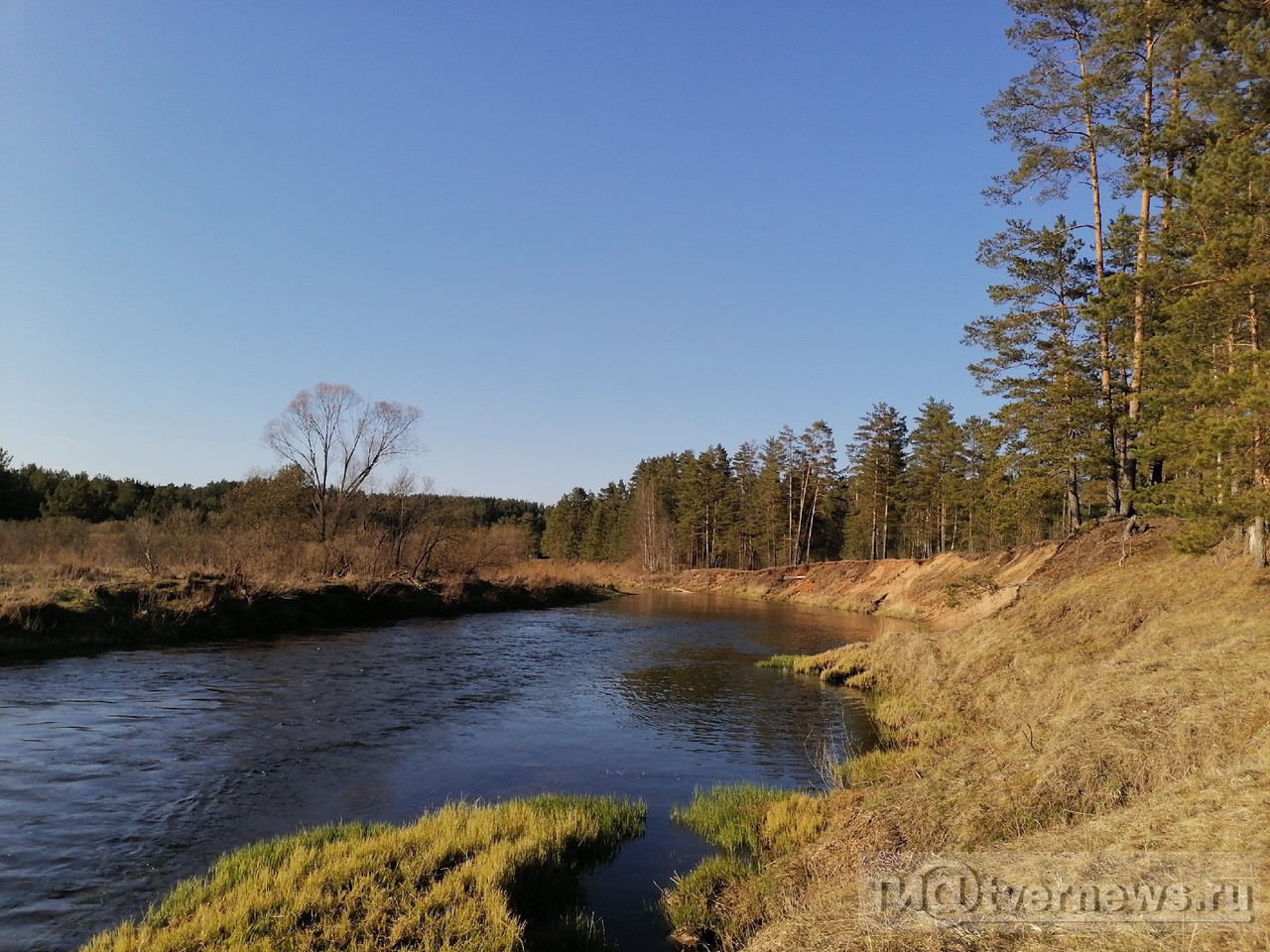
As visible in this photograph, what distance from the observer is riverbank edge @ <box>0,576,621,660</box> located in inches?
821

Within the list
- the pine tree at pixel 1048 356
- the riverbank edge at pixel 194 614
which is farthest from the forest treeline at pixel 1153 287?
the riverbank edge at pixel 194 614

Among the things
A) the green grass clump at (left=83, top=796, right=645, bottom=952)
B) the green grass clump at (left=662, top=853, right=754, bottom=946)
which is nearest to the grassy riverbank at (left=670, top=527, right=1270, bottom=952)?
the green grass clump at (left=662, top=853, right=754, bottom=946)

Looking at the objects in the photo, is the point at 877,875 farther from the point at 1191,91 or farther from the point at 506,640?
the point at 506,640

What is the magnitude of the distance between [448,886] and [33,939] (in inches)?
140

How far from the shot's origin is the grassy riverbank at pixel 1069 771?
531 cm

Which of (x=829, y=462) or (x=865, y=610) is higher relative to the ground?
(x=829, y=462)

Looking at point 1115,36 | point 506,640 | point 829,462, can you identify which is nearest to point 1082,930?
point 1115,36

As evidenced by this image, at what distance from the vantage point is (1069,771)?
785 centimetres

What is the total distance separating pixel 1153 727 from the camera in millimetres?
8219

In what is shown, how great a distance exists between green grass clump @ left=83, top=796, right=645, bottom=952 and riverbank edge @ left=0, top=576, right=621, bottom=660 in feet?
57.6

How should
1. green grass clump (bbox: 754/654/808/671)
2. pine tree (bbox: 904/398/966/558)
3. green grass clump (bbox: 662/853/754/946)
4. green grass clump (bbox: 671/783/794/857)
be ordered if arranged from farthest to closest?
pine tree (bbox: 904/398/966/558) → green grass clump (bbox: 754/654/808/671) → green grass clump (bbox: 671/783/794/857) → green grass clump (bbox: 662/853/754/946)

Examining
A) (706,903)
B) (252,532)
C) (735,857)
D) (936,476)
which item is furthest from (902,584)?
(706,903)

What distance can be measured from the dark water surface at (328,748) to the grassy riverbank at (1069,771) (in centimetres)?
156

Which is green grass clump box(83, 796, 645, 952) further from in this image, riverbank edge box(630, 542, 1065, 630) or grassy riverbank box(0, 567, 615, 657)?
riverbank edge box(630, 542, 1065, 630)
